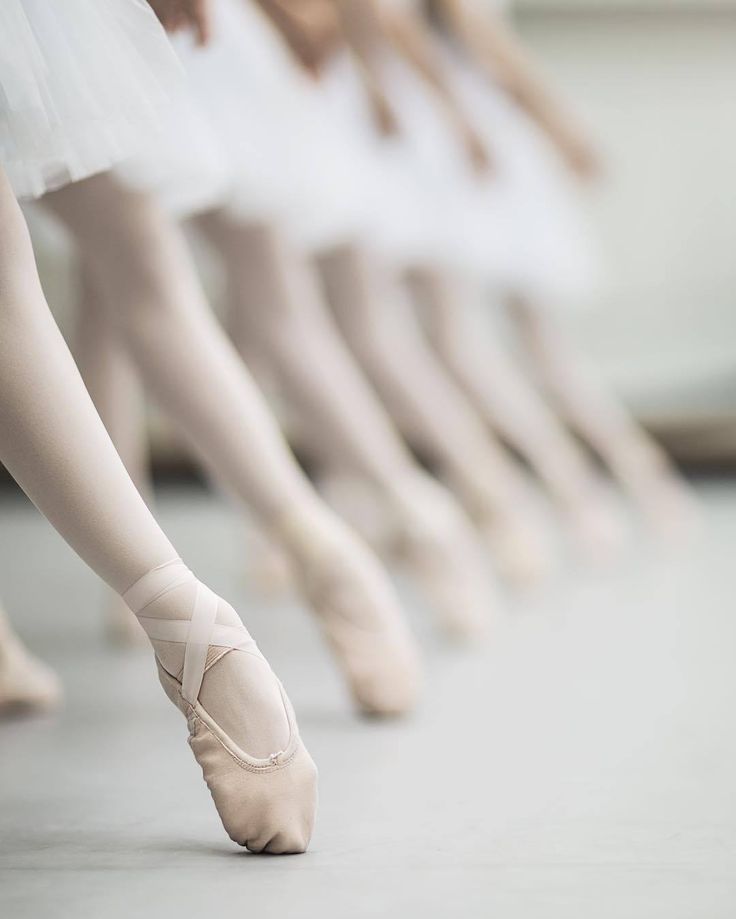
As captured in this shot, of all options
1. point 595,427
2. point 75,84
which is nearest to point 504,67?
point 595,427

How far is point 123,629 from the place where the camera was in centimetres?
144

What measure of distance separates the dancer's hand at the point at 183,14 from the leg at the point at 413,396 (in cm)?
80

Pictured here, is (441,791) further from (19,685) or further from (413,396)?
(413,396)

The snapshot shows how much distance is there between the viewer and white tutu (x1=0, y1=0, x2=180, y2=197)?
2.36 feet

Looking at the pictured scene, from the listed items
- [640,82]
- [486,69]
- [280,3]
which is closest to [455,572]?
[280,3]

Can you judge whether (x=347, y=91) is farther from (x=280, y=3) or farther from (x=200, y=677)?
(x=200, y=677)

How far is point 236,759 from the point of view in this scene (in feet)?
2.41

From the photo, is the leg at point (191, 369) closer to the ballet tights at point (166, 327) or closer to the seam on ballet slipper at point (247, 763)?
the ballet tights at point (166, 327)

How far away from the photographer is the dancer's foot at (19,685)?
1.10 m

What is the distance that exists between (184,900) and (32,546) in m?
1.76

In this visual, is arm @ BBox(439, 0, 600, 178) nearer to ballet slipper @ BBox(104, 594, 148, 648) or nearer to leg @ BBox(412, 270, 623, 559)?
leg @ BBox(412, 270, 623, 559)

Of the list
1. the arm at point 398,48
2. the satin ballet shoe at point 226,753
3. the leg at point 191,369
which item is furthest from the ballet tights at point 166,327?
the arm at point 398,48

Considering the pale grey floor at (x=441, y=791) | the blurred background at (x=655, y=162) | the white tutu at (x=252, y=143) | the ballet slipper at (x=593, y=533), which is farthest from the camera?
the blurred background at (x=655, y=162)

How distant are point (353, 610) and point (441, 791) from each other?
0.23 meters
